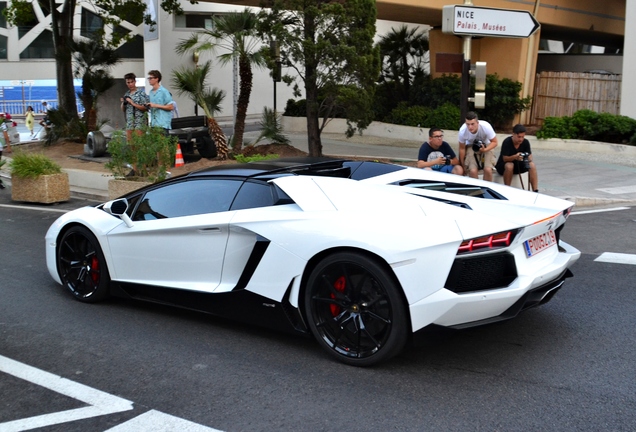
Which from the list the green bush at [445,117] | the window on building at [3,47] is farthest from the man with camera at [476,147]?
the window on building at [3,47]

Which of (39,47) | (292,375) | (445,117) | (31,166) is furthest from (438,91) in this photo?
(39,47)

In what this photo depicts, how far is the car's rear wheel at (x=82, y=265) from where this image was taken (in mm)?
6566

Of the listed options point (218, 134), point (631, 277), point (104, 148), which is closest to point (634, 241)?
point (631, 277)

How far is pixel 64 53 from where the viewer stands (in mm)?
22266

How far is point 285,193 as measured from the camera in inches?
215

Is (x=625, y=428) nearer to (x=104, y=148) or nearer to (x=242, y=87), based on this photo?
(x=242, y=87)

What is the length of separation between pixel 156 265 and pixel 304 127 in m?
19.8

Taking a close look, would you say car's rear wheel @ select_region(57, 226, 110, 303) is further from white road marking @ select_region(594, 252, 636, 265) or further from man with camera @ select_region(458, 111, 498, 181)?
man with camera @ select_region(458, 111, 498, 181)

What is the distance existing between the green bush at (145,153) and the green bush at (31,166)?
→ 4.35 feet

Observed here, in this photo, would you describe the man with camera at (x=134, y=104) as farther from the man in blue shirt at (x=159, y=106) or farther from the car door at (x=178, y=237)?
the car door at (x=178, y=237)

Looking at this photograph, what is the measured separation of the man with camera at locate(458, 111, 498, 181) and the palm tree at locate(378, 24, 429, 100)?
13789 mm

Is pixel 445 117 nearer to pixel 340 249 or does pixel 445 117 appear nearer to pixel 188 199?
pixel 188 199

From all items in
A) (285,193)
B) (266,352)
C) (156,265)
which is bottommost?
(266,352)

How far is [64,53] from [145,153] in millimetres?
11719
